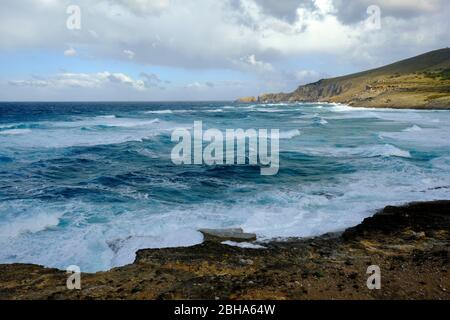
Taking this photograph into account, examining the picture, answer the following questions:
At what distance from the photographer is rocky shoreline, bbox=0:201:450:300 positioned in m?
7.50

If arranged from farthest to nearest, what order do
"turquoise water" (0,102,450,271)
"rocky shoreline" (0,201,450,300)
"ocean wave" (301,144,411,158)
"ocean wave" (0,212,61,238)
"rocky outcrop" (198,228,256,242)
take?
"ocean wave" (301,144,411,158) < "ocean wave" (0,212,61,238) < "turquoise water" (0,102,450,271) < "rocky outcrop" (198,228,256,242) < "rocky shoreline" (0,201,450,300)

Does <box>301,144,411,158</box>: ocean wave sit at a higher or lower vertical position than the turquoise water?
higher

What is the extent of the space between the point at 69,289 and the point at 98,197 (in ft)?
29.2

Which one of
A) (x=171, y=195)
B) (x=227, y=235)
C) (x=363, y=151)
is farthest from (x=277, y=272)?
(x=363, y=151)

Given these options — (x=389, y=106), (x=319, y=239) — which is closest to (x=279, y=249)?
(x=319, y=239)

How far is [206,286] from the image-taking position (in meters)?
7.82

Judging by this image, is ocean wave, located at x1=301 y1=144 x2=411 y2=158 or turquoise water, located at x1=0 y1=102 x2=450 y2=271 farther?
ocean wave, located at x1=301 y1=144 x2=411 y2=158

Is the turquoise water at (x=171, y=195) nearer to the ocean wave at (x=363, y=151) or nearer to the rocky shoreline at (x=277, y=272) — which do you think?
the ocean wave at (x=363, y=151)

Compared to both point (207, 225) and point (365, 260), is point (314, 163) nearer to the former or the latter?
point (207, 225)

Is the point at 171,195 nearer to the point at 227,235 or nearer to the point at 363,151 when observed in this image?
the point at 227,235

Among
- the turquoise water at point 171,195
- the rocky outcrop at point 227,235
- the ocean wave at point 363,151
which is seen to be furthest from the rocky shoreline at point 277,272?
the ocean wave at point 363,151

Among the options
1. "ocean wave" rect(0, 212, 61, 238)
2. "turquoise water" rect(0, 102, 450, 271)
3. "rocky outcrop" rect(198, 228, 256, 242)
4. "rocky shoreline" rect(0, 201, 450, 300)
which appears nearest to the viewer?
"rocky shoreline" rect(0, 201, 450, 300)

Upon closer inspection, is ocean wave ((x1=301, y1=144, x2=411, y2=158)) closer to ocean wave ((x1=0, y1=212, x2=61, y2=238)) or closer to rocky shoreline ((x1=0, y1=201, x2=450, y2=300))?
rocky shoreline ((x1=0, y1=201, x2=450, y2=300))

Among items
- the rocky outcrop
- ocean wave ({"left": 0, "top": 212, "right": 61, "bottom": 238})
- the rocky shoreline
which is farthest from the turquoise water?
the rocky shoreline
